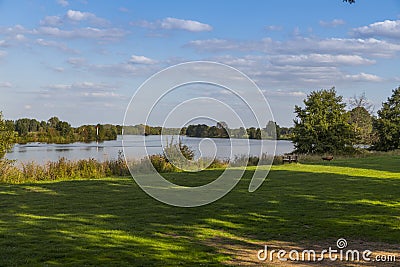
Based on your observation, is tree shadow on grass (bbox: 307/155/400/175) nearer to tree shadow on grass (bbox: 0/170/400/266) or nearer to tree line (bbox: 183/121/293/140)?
tree shadow on grass (bbox: 0/170/400/266)

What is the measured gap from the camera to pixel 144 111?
901 centimetres

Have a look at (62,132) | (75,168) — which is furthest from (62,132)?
(75,168)

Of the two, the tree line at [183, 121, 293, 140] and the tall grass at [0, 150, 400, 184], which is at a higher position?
the tree line at [183, 121, 293, 140]

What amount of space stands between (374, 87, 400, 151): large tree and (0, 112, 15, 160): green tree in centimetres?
2842

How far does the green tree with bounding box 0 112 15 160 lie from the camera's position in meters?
19.1

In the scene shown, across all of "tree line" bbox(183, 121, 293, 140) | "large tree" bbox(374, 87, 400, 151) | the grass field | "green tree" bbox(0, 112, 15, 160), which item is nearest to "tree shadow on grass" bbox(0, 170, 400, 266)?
the grass field

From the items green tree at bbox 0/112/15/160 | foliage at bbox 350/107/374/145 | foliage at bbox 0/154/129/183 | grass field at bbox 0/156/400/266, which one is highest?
foliage at bbox 350/107/374/145

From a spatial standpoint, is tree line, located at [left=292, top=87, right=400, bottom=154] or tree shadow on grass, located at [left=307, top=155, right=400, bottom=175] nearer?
tree shadow on grass, located at [left=307, top=155, right=400, bottom=175]

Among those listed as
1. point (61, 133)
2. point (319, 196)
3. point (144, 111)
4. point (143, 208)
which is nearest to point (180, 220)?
point (143, 208)

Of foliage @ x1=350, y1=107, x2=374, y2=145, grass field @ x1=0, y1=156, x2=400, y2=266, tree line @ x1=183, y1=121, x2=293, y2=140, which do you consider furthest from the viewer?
foliage @ x1=350, y1=107, x2=374, y2=145

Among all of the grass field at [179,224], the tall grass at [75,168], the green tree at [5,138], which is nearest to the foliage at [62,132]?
the green tree at [5,138]

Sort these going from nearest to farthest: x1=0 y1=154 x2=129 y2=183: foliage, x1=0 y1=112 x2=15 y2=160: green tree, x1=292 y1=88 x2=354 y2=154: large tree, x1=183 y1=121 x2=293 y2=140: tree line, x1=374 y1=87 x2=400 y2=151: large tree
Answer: x1=183 y1=121 x2=293 y2=140: tree line
x1=0 y1=154 x2=129 y2=183: foliage
x1=0 y1=112 x2=15 y2=160: green tree
x1=292 y1=88 x2=354 y2=154: large tree
x1=374 y1=87 x2=400 y2=151: large tree

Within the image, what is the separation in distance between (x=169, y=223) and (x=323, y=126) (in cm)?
2594

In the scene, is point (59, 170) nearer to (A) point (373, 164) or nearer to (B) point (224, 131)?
(B) point (224, 131)
